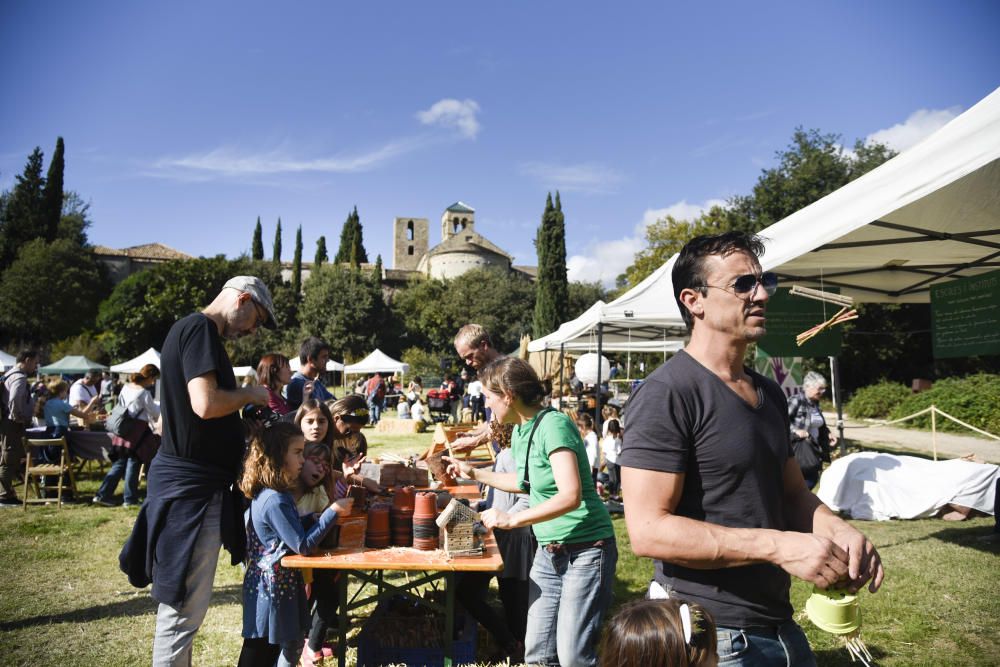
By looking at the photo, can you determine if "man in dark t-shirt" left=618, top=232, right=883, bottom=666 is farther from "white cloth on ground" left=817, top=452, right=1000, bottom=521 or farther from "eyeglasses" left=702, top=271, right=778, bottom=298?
"white cloth on ground" left=817, top=452, right=1000, bottom=521

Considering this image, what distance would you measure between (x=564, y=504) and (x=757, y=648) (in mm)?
1007

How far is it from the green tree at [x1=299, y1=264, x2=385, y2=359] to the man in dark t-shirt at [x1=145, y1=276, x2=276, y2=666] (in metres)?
46.5

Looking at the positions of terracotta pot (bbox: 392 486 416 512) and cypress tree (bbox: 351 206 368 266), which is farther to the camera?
cypress tree (bbox: 351 206 368 266)

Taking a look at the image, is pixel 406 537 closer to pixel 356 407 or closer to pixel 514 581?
pixel 514 581

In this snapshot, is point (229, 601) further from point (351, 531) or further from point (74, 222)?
point (74, 222)

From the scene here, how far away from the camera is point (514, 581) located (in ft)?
11.2

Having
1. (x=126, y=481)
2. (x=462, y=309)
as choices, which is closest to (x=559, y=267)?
(x=462, y=309)

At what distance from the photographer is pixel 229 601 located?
15.3 ft

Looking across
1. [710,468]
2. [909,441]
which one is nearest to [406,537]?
[710,468]

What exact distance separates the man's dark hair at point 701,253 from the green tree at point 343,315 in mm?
47675

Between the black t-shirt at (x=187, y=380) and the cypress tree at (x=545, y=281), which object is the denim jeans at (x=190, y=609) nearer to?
the black t-shirt at (x=187, y=380)

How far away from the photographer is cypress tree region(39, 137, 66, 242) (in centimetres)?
4631

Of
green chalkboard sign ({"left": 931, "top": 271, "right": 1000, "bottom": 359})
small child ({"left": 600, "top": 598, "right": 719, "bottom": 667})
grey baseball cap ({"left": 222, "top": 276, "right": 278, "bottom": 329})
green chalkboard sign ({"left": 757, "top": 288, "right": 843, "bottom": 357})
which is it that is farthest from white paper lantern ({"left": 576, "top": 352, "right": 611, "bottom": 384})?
small child ({"left": 600, "top": 598, "right": 719, "bottom": 667})

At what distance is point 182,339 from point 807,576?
2.36 m
